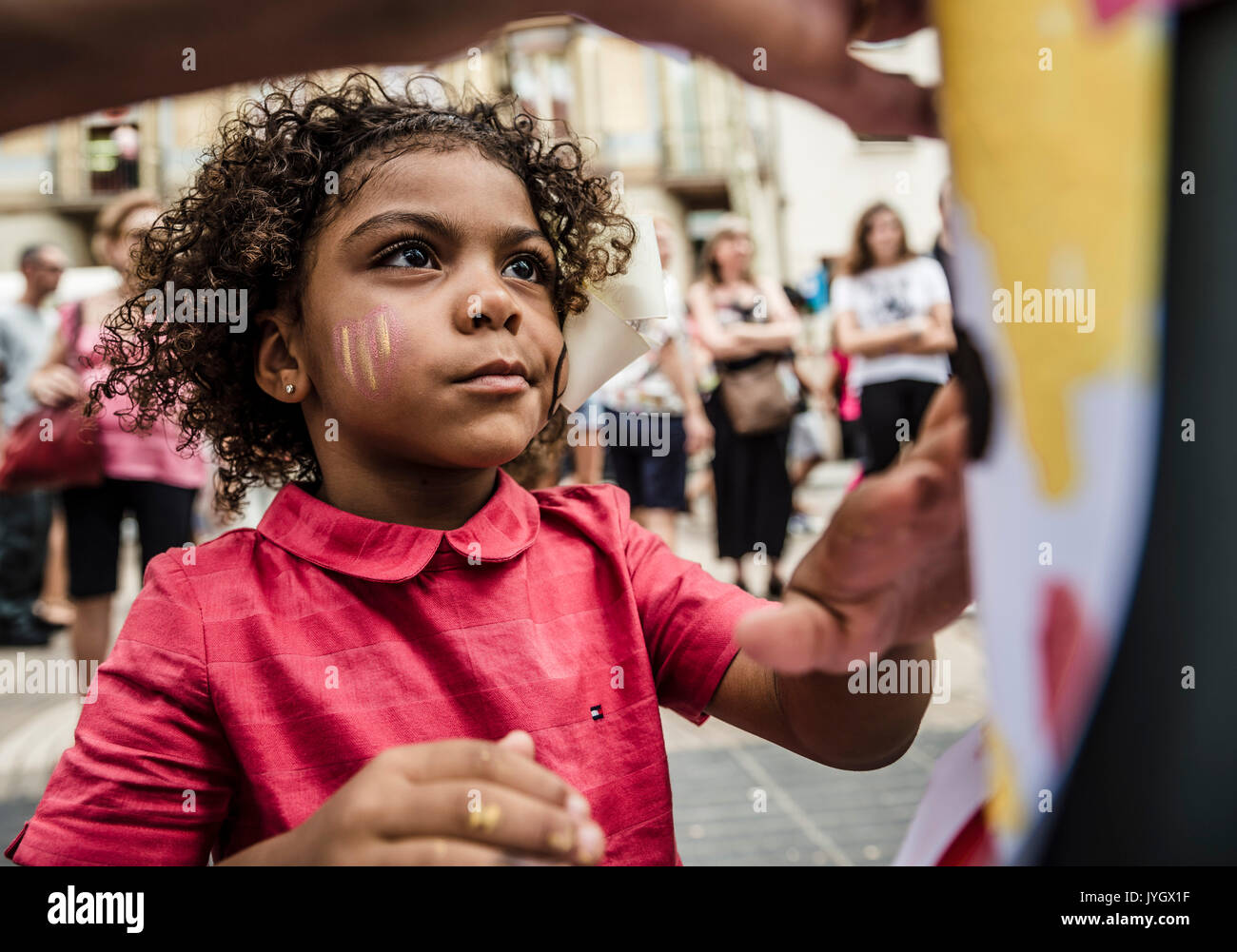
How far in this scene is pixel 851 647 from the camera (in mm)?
643

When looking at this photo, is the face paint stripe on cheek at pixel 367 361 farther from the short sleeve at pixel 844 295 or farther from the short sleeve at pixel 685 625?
the short sleeve at pixel 844 295

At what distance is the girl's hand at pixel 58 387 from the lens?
2488 millimetres

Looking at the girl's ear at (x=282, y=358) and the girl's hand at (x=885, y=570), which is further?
the girl's ear at (x=282, y=358)

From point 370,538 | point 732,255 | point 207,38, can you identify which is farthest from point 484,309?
point 732,255

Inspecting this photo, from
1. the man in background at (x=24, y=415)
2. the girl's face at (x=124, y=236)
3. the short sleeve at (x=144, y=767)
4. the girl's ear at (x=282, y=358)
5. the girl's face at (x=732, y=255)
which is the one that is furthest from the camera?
the girl's face at (x=732, y=255)

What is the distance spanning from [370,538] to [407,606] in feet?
0.24

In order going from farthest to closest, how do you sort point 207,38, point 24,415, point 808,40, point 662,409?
point 662,409, point 24,415, point 808,40, point 207,38

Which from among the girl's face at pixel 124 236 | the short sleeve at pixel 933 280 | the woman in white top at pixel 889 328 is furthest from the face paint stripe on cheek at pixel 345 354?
the short sleeve at pixel 933 280

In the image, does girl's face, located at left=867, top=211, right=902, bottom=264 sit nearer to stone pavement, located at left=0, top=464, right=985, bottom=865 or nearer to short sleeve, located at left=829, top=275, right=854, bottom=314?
short sleeve, located at left=829, top=275, right=854, bottom=314

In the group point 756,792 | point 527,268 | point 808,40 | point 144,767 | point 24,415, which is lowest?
point 756,792

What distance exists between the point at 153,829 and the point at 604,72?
10573 mm

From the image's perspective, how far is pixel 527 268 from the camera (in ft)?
3.10

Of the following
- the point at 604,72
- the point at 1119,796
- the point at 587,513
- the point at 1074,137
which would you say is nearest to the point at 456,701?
the point at 587,513

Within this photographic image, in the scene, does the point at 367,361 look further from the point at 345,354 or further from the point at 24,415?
the point at 24,415
